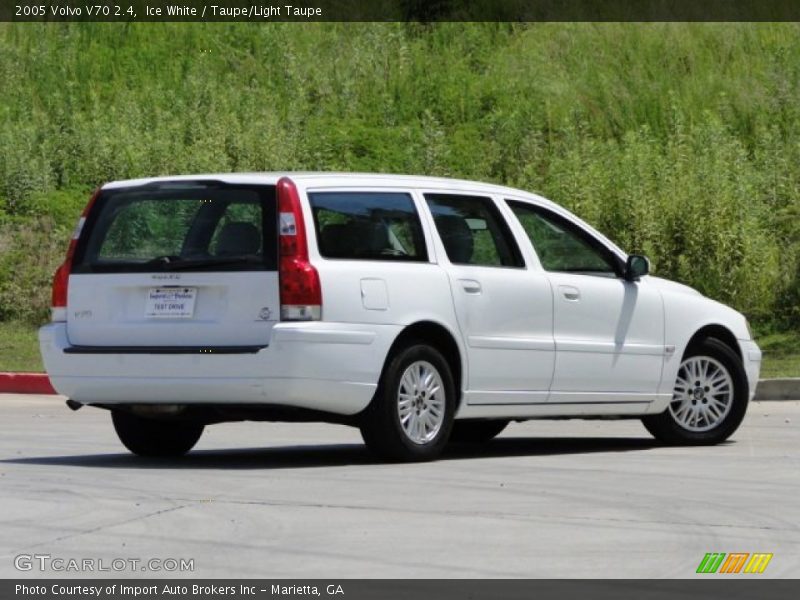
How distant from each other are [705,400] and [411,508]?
15.4ft

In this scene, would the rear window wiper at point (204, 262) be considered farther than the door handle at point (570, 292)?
No

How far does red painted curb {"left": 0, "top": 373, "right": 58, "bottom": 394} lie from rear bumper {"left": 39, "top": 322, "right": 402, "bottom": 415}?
1067 cm

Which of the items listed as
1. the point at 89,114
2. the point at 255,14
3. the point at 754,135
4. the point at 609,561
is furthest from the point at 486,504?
the point at 255,14

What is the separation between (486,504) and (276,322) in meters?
2.13

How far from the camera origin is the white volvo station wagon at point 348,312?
10477 mm

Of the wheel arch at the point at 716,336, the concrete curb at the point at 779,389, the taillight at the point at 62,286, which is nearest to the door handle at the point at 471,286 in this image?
the wheel arch at the point at 716,336

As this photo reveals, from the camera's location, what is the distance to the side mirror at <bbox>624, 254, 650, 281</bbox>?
1224 cm

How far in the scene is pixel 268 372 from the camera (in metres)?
10.3

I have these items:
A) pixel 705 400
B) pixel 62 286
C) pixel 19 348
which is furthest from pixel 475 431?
pixel 19 348

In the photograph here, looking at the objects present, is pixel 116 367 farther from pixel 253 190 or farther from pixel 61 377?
pixel 253 190

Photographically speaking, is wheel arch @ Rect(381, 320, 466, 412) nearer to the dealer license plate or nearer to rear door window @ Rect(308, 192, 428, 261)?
rear door window @ Rect(308, 192, 428, 261)

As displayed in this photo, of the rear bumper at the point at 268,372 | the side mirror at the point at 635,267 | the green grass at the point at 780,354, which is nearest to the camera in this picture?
the rear bumper at the point at 268,372
